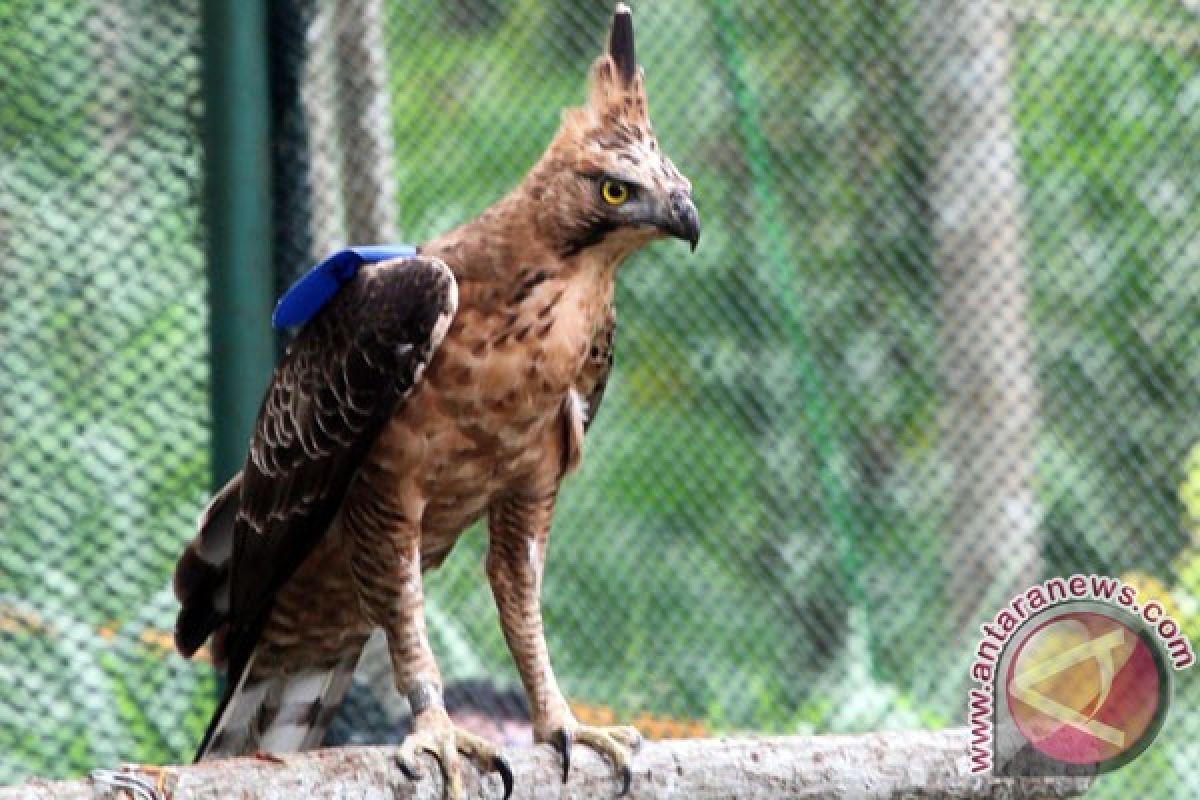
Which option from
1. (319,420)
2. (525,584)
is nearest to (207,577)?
(319,420)

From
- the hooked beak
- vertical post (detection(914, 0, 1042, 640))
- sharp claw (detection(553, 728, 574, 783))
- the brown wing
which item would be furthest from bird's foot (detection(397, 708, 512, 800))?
vertical post (detection(914, 0, 1042, 640))

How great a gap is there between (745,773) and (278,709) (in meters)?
1.16

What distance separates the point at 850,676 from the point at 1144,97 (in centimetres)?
180

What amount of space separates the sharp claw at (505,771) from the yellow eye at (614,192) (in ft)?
3.28

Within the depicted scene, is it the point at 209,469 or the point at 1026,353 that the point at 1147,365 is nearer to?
the point at 1026,353

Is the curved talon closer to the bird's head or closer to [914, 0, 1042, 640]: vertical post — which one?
the bird's head

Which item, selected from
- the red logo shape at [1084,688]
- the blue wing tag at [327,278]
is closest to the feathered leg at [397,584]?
the blue wing tag at [327,278]

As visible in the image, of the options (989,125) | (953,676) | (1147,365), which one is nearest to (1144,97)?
(989,125)

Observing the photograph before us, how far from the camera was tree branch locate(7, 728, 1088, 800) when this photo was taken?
3051 millimetres

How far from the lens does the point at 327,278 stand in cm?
349

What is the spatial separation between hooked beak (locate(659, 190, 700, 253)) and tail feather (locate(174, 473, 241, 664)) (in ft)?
3.82

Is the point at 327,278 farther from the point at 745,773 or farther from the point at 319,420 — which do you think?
the point at 745,773

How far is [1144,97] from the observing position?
514 centimetres

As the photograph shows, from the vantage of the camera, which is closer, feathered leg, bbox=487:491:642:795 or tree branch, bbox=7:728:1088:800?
tree branch, bbox=7:728:1088:800
